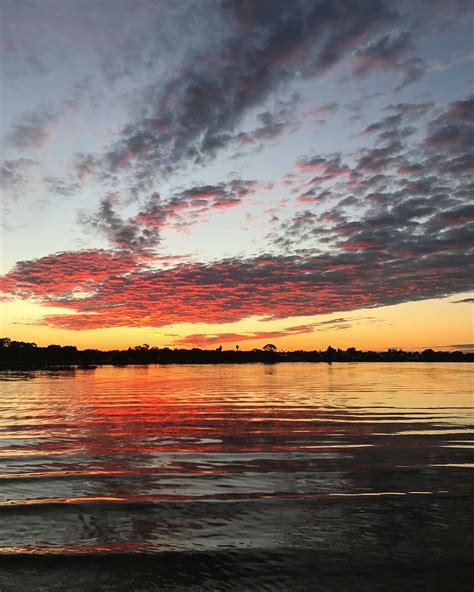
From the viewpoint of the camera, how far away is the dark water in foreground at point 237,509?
8578 millimetres

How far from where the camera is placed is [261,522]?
36.4 feet

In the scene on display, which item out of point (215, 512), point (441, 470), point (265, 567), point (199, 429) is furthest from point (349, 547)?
point (199, 429)

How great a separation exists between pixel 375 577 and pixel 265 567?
1.91 m

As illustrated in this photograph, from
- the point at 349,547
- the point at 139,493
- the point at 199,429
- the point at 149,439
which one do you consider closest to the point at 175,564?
the point at 349,547

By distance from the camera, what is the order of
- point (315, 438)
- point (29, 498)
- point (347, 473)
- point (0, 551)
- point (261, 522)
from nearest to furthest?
point (0, 551) < point (261, 522) < point (29, 498) < point (347, 473) < point (315, 438)

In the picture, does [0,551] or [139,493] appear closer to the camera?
[0,551]

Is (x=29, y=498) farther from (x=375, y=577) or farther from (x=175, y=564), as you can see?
(x=375, y=577)

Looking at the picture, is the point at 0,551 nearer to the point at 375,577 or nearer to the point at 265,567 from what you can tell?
the point at 265,567

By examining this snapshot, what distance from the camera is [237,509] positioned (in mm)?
11992

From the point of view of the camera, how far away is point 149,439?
22891mm

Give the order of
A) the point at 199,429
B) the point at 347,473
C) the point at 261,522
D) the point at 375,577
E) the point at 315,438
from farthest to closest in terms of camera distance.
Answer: the point at 199,429
the point at 315,438
the point at 347,473
the point at 261,522
the point at 375,577

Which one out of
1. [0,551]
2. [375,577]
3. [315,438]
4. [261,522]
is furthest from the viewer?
[315,438]

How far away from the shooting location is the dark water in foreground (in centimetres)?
858

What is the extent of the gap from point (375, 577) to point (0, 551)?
6.95 m
